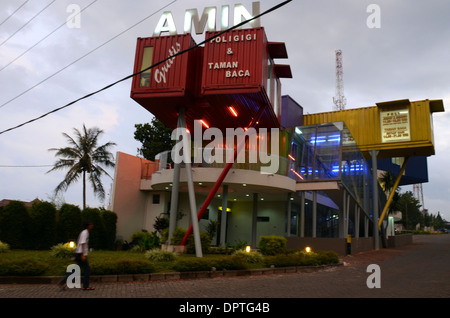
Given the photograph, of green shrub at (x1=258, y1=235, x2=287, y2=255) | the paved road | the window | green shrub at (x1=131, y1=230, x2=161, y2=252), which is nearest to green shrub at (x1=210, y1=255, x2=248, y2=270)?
the paved road

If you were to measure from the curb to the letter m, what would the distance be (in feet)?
37.2

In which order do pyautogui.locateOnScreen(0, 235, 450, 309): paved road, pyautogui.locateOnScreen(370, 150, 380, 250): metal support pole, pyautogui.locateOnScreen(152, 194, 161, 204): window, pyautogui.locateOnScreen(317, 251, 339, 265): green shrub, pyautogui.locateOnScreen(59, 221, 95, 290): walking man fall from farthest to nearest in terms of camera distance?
pyautogui.locateOnScreen(370, 150, 380, 250): metal support pole → pyautogui.locateOnScreen(152, 194, 161, 204): window → pyautogui.locateOnScreen(317, 251, 339, 265): green shrub → pyautogui.locateOnScreen(59, 221, 95, 290): walking man → pyautogui.locateOnScreen(0, 235, 450, 309): paved road

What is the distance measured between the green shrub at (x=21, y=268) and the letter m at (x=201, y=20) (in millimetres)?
12564

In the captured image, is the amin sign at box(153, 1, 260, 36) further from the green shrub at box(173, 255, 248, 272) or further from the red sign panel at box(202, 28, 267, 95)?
the green shrub at box(173, 255, 248, 272)

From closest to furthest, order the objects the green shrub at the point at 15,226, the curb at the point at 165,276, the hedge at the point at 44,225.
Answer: the curb at the point at 165,276 → the green shrub at the point at 15,226 → the hedge at the point at 44,225

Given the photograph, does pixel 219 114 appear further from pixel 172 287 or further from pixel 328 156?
pixel 172 287

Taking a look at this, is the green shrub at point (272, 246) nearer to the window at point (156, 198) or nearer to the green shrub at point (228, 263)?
the green shrub at point (228, 263)

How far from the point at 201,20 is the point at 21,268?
13.5m

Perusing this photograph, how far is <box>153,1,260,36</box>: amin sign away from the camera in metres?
17.3

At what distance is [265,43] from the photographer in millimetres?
17938

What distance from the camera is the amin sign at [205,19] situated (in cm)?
1727

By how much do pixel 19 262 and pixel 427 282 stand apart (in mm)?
11939

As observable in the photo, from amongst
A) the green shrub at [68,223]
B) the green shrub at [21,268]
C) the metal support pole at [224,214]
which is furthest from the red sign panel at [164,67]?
the green shrub at [21,268]

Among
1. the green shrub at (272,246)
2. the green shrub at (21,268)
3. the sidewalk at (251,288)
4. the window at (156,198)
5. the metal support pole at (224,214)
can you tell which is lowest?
the sidewalk at (251,288)
